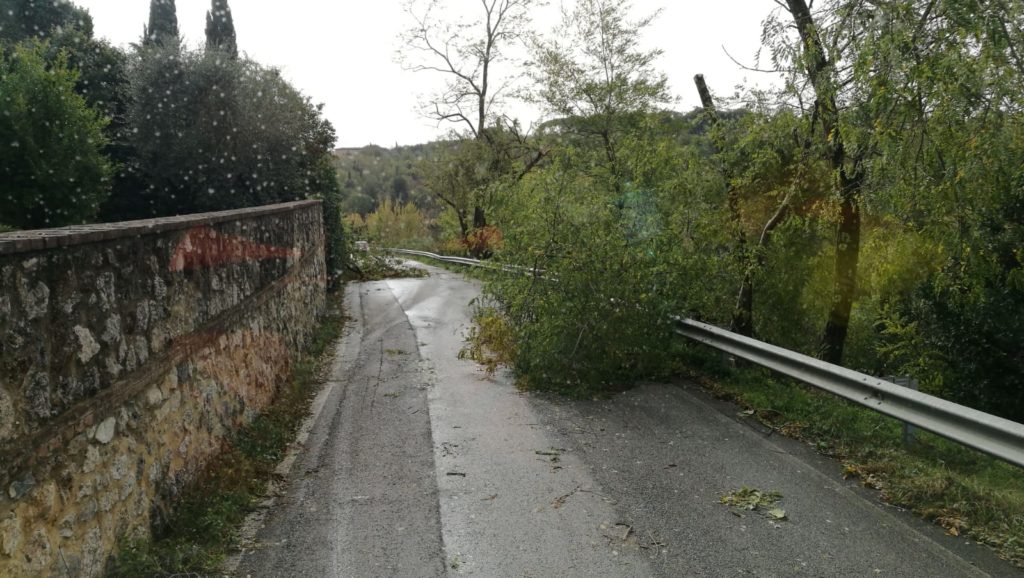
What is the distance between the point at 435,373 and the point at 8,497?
6.55 metres

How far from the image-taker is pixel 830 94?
786cm

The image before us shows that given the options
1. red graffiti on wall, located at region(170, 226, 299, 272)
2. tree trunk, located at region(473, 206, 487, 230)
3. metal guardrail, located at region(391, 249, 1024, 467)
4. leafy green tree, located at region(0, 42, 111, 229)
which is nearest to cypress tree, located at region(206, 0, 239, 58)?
tree trunk, located at region(473, 206, 487, 230)

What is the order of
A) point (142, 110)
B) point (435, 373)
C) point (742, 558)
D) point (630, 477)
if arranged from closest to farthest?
point (742, 558) < point (630, 477) < point (435, 373) < point (142, 110)

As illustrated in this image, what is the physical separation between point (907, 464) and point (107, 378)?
5.26 metres

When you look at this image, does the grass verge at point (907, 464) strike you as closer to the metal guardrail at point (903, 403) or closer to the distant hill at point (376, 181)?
the metal guardrail at point (903, 403)

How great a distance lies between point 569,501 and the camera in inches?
189

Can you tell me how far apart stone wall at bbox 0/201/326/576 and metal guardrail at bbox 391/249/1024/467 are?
504 centimetres

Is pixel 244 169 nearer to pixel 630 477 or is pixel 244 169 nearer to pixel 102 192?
pixel 102 192

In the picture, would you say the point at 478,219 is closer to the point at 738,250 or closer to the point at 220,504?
the point at 738,250

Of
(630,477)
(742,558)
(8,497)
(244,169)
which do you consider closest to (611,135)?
(244,169)

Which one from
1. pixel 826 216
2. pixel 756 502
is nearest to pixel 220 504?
pixel 756 502

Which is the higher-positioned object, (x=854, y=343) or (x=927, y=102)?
(x=927, y=102)

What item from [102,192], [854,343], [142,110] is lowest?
[854,343]

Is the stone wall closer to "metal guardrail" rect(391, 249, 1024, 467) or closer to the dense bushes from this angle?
the dense bushes
